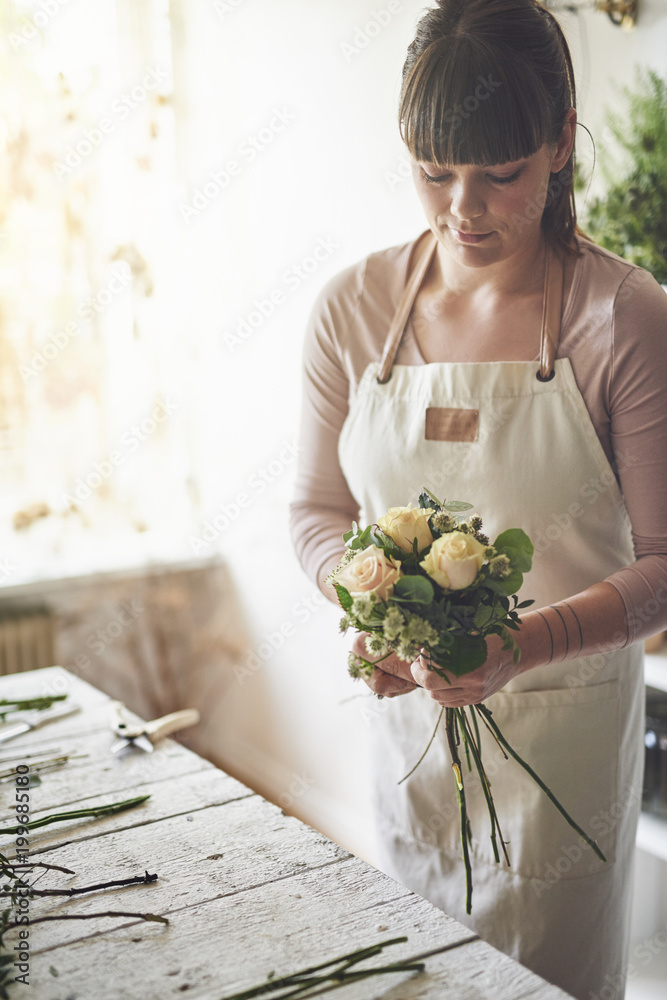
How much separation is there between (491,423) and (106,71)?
2791 millimetres

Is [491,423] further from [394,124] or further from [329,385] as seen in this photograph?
[394,124]

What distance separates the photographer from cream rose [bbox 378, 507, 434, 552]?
3.69 feet

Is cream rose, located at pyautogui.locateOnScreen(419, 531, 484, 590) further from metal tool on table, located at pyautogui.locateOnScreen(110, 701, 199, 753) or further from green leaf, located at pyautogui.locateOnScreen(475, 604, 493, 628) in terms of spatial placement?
metal tool on table, located at pyautogui.locateOnScreen(110, 701, 199, 753)

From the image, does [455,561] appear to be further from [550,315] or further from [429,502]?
[550,315]

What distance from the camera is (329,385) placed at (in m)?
1.59

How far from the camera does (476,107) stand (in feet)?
3.81

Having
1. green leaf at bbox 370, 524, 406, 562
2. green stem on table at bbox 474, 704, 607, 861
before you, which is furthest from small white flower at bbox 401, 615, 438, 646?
green stem on table at bbox 474, 704, 607, 861

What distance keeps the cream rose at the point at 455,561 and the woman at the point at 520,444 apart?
14 cm

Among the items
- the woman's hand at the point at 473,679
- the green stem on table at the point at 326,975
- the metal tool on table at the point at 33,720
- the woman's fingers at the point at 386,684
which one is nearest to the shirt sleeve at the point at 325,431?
the woman's fingers at the point at 386,684

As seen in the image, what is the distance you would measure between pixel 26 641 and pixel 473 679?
249 cm

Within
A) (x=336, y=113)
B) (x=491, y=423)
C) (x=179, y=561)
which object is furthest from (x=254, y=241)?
(x=491, y=423)

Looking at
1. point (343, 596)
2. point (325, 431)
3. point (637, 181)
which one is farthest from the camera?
point (637, 181)

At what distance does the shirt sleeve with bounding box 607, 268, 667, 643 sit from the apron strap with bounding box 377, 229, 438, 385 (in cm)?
36

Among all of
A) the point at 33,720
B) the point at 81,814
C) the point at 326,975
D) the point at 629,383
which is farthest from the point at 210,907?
the point at 629,383
